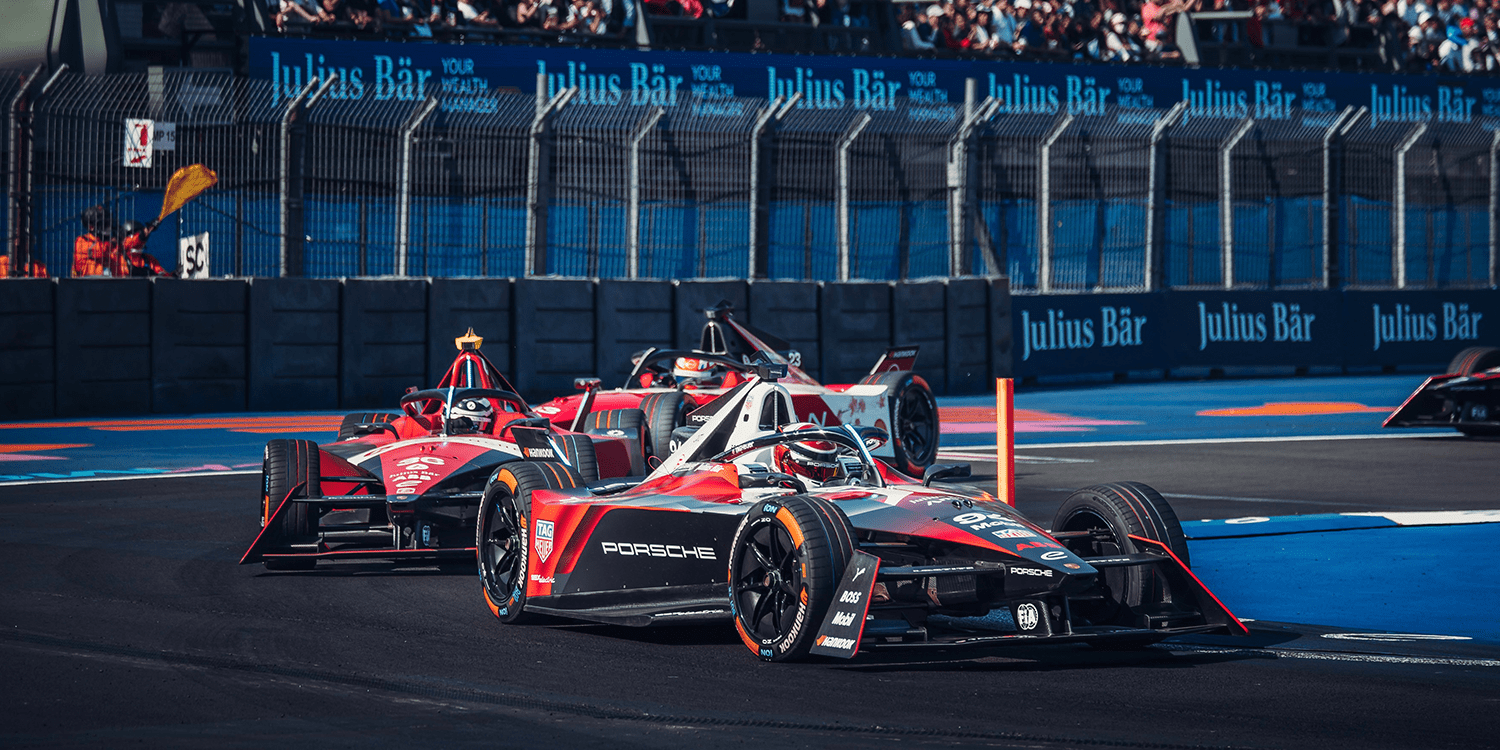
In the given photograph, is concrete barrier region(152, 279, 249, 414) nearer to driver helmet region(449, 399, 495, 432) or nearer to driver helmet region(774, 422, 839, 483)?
driver helmet region(449, 399, 495, 432)

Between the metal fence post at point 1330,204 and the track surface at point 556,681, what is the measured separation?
16782mm

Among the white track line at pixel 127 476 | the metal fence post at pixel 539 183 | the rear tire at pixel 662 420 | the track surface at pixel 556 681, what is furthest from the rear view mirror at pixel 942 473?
the metal fence post at pixel 539 183

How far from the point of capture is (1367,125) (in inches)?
1009

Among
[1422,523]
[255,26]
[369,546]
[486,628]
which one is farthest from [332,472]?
[255,26]

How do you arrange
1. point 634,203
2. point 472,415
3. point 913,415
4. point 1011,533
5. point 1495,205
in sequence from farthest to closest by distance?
point 1495,205 < point 634,203 < point 913,415 < point 472,415 < point 1011,533

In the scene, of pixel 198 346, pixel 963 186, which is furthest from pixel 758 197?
pixel 198 346

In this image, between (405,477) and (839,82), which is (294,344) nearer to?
(405,477)

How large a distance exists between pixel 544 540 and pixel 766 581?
1401 mm

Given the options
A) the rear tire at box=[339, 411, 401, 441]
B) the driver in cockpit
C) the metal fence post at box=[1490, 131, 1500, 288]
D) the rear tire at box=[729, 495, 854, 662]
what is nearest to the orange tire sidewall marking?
the rear tire at box=[729, 495, 854, 662]

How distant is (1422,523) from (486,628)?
613 centimetres

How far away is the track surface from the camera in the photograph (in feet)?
16.6

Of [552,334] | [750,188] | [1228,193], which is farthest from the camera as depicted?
[1228,193]

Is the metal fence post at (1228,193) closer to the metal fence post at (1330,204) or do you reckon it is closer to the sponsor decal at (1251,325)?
the sponsor decal at (1251,325)

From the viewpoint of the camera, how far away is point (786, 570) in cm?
622
